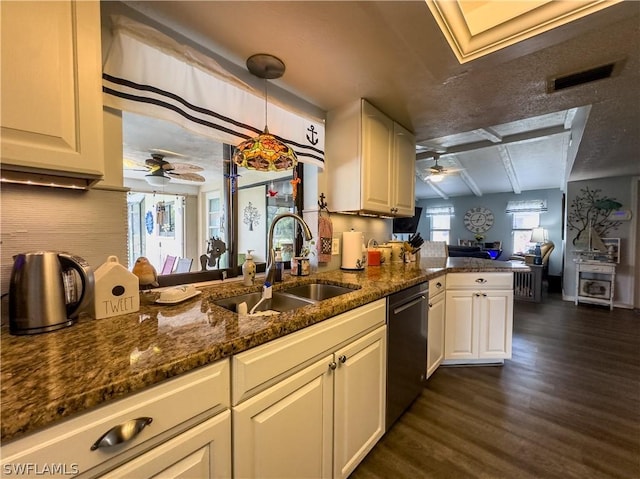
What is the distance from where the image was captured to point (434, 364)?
216 cm

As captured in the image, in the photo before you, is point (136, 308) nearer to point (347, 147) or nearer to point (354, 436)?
point (354, 436)

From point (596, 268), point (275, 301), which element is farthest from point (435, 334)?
point (596, 268)

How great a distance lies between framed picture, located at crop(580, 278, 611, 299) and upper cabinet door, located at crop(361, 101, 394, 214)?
169 inches

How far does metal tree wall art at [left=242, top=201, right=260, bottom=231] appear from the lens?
2.37m

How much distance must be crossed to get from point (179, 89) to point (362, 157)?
48.4 inches

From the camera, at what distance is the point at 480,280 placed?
2.34 metres

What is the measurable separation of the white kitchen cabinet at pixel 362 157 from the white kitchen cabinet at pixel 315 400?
0.95m

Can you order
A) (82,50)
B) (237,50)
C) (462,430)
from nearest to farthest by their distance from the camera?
1. (82,50)
2. (237,50)
3. (462,430)

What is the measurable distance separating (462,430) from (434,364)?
1.80 feet

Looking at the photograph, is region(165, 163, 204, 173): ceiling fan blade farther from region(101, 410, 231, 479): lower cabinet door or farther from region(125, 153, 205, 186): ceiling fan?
region(101, 410, 231, 479): lower cabinet door

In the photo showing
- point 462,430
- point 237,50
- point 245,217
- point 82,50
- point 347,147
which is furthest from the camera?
point 245,217

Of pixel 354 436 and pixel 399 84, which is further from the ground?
pixel 399 84

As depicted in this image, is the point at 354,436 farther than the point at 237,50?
No

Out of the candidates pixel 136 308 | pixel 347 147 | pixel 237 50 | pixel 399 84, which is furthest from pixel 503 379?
pixel 237 50
